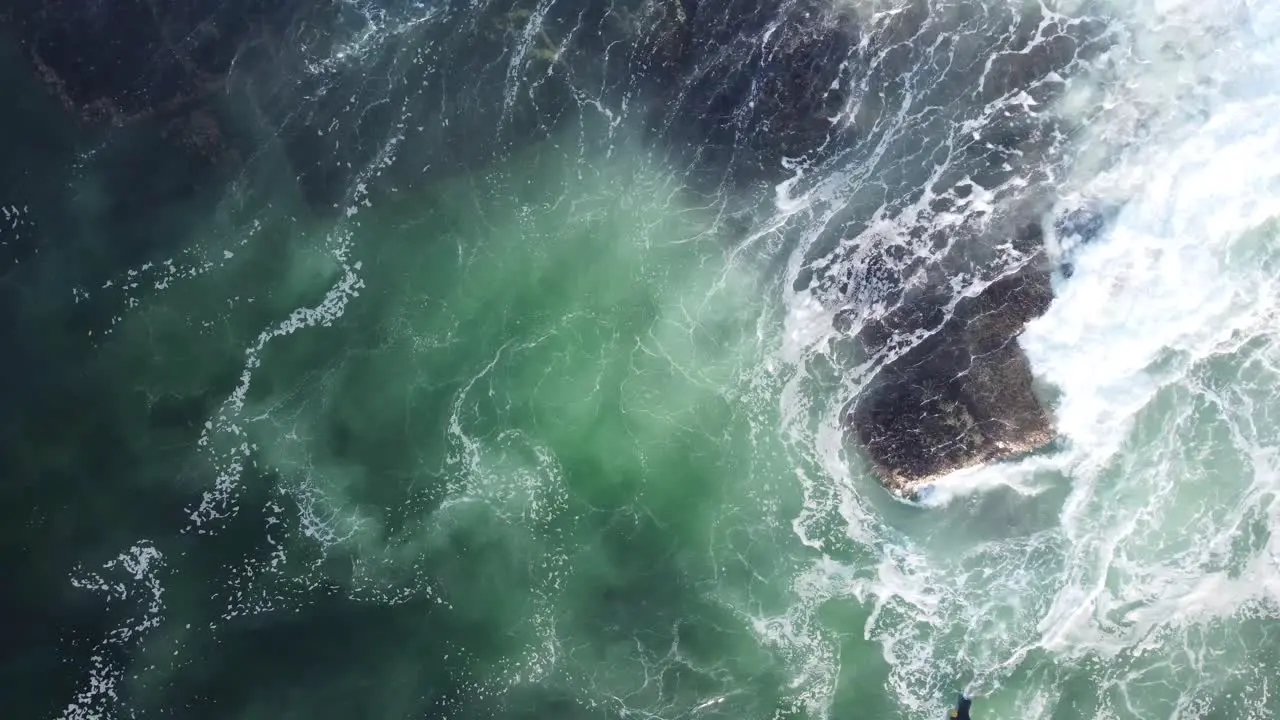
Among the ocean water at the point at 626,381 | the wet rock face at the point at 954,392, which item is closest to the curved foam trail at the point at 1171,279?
the ocean water at the point at 626,381

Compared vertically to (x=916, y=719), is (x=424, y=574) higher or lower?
higher

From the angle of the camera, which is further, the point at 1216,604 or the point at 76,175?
the point at 76,175

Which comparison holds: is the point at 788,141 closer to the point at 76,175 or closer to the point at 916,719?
the point at 916,719

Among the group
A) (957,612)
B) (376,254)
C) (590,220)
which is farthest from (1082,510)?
(376,254)

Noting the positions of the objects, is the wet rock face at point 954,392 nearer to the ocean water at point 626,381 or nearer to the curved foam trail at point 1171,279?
the ocean water at point 626,381

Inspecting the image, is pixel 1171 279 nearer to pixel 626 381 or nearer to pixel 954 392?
pixel 954 392

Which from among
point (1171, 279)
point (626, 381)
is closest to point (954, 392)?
point (1171, 279)
